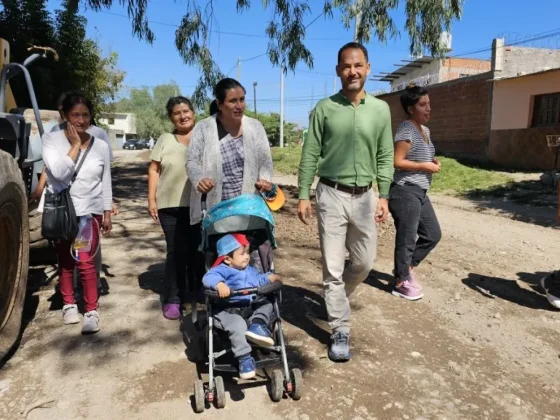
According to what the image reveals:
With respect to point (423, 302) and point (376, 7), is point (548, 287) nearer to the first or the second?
point (423, 302)

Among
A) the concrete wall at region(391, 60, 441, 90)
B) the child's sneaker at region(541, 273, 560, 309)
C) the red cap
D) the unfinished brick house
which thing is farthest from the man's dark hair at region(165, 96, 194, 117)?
the concrete wall at region(391, 60, 441, 90)

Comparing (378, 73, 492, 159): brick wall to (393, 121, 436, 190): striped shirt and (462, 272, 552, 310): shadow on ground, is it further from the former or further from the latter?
(393, 121, 436, 190): striped shirt

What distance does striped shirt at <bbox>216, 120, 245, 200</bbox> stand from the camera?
3.62m

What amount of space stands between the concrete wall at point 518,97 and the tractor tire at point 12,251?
16838 millimetres

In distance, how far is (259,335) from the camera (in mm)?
2877

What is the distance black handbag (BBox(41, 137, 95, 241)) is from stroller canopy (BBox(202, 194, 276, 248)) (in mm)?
1028

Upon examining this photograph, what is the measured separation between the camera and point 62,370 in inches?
126

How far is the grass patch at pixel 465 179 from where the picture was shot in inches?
540

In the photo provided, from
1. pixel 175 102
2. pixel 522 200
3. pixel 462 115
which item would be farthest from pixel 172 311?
pixel 462 115

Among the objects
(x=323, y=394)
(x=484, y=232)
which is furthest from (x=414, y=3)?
(x=323, y=394)

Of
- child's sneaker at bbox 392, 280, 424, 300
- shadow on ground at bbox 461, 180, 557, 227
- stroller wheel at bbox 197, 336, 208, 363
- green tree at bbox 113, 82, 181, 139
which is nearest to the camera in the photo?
stroller wheel at bbox 197, 336, 208, 363

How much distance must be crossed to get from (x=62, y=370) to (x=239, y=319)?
4.04 feet

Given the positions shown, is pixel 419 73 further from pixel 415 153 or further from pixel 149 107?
pixel 149 107

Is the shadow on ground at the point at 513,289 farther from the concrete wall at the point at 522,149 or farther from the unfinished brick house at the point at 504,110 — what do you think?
the concrete wall at the point at 522,149
